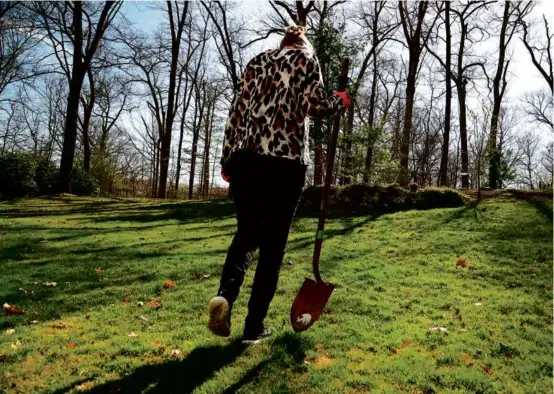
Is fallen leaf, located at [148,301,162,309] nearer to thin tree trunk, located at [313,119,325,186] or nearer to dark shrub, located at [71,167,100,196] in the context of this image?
thin tree trunk, located at [313,119,325,186]

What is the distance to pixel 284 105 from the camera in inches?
119

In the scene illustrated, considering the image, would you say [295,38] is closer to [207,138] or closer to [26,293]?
[26,293]

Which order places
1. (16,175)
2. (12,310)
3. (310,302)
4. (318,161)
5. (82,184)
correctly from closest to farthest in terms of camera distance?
(310,302) < (12,310) < (16,175) < (318,161) < (82,184)

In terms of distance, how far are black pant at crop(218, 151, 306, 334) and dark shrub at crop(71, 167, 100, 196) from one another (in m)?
20.8

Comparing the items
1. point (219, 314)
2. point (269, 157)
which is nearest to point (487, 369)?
point (219, 314)

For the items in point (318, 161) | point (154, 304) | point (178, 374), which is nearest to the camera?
point (178, 374)

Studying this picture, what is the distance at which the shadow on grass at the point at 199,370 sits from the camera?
107 inches

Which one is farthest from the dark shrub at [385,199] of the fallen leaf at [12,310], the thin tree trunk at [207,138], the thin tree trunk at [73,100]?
the thin tree trunk at [207,138]

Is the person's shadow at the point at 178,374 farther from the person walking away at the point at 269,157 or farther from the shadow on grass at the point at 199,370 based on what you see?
the person walking away at the point at 269,157

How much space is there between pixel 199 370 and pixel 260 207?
3.78ft

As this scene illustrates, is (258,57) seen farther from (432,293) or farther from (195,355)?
(432,293)

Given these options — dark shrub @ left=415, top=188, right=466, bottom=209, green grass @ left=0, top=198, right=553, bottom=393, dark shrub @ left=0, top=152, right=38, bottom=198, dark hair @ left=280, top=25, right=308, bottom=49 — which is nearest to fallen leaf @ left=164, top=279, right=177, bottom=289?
green grass @ left=0, top=198, right=553, bottom=393

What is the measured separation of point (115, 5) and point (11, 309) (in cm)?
2011

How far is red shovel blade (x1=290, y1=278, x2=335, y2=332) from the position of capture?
3197 millimetres
